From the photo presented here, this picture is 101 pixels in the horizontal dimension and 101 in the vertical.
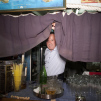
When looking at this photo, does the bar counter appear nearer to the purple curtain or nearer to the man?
the purple curtain

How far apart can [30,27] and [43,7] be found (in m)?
0.47

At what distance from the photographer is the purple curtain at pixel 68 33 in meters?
2.13

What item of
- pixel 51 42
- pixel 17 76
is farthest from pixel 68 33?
pixel 17 76

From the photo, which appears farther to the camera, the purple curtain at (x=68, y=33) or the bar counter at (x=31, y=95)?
the purple curtain at (x=68, y=33)

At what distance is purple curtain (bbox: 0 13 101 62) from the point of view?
213 centimetres

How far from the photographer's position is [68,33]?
2168 mm

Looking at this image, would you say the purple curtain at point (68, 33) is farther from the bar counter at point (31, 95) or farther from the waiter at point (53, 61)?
the waiter at point (53, 61)

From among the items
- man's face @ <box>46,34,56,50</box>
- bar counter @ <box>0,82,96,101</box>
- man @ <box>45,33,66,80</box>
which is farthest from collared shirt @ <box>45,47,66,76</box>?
bar counter @ <box>0,82,96,101</box>

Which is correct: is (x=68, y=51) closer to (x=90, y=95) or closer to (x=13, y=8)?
(x=90, y=95)

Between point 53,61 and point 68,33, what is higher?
point 68,33

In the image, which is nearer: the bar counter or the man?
the bar counter

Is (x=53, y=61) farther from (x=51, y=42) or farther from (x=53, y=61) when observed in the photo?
(x=51, y=42)

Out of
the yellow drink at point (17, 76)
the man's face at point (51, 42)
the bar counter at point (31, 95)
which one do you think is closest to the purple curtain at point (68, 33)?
the yellow drink at point (17, 76)

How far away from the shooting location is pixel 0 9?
2.38 metres
